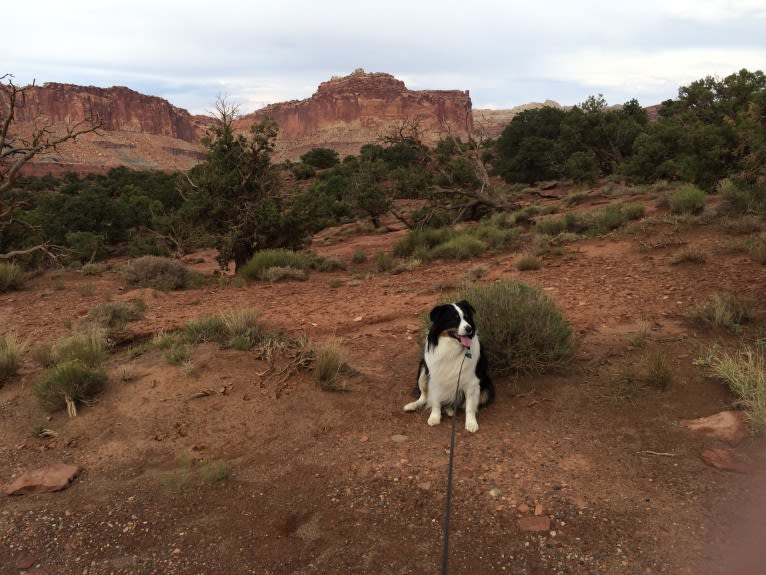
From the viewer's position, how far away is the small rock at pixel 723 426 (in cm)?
372

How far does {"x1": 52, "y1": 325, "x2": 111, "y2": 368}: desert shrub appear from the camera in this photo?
19.7 feet

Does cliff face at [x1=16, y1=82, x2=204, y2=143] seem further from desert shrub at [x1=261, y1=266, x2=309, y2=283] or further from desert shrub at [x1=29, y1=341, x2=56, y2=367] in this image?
desert shrub at [x1=29, y1=341, x2=56, y2=367]

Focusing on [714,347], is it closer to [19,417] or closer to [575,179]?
[19,417]

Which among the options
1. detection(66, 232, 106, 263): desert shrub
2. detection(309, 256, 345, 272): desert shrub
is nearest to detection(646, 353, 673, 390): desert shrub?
detection(309, 256, 345, 272): desert shrub

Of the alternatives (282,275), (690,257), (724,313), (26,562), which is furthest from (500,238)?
(26,562)

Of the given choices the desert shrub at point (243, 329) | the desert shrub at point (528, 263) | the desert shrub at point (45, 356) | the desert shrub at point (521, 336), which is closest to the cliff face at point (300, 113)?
the desert shrub at point (528, 263)

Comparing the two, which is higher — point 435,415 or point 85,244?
point 435,415

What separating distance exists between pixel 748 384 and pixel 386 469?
3.09 metres

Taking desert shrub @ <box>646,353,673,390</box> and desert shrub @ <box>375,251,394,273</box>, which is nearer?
desert shrub @ <box>646,353,673,390</box>

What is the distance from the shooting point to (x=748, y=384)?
4.08 m

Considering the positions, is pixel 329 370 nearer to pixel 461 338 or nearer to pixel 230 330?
pixel 461 338

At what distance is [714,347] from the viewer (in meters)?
5.03

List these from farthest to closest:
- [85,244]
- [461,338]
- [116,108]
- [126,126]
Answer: [116,108] < [126,126] < [85,244] < [461,338]

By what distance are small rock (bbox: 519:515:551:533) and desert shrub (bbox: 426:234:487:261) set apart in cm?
991
